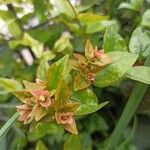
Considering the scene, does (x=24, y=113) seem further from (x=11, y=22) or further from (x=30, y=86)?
(x=11, y=22)

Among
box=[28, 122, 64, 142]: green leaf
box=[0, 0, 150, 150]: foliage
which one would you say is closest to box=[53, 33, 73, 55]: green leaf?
box=[0, 0, 150, 150]: foliage

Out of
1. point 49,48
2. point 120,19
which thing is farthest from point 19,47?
point 120,19

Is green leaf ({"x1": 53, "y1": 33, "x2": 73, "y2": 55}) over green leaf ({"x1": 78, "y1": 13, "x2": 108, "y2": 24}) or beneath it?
beneath

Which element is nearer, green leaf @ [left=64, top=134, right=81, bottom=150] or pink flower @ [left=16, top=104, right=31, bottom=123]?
pink flower @ [left=16, top=104, right=31, bottom=123]

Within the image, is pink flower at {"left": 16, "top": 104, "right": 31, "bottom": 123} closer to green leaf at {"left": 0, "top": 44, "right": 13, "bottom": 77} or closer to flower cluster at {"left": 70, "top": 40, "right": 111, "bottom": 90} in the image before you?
flower cluster at {"left": 70, "top": 40, "right": 111, "bottom": 90}

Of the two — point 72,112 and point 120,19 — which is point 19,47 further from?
point 72,112

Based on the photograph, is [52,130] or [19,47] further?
[19,47]
